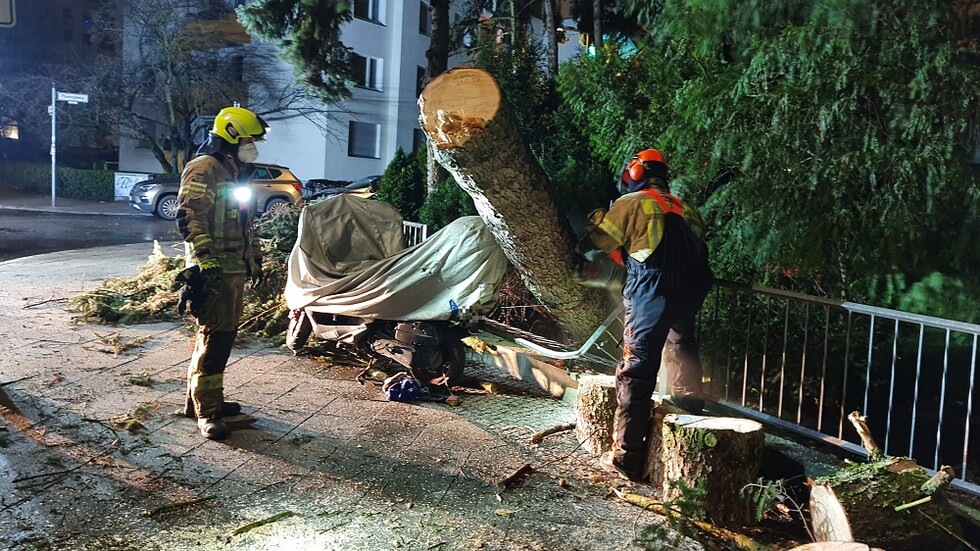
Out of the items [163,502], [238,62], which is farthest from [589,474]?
[238,62]

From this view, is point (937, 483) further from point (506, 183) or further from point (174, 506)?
point (174, 506)

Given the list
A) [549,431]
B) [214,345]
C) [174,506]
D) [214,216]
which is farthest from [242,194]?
[549,431]

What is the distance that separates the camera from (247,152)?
203 inches

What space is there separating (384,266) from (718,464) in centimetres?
321

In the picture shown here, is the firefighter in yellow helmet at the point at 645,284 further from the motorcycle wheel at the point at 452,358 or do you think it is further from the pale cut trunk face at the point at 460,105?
the motorcycle wheel at the point at 452,358

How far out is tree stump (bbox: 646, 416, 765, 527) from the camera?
3934mm

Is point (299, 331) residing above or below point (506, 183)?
below

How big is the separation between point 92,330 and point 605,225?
550cm

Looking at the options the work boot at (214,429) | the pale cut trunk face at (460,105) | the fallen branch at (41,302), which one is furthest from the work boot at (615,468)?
the fallen branch at (41,302)

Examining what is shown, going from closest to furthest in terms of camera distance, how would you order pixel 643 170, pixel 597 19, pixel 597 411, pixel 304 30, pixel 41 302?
pixel 643 170, pixel 597 411, pixel 41 302, pixel 304 30, pixel 597 19

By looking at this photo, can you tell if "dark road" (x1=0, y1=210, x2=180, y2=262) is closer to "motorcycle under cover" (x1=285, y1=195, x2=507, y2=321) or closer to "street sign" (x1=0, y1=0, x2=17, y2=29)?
"motorcycle under cover" (x1=285, y1=195, x2=507, y2=321)

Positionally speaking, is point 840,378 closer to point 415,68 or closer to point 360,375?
point 360,375

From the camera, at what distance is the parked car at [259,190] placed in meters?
19.7

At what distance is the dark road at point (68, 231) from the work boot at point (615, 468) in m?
11.6
